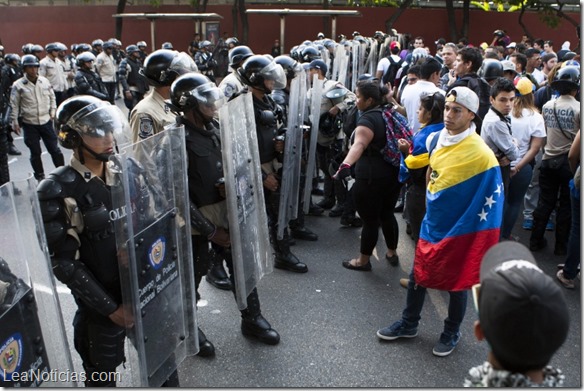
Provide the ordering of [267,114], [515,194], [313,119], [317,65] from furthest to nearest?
1. [317,65]
2. [313,119]
3. [515,194]
4. [267,114]

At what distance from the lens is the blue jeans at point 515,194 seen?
521 centimetres

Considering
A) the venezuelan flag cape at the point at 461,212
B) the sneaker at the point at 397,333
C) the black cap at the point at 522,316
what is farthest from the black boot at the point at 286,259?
the black cap at the point at 522,316

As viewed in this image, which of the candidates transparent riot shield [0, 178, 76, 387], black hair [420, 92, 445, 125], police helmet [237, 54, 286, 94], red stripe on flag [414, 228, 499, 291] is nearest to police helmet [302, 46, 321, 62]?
police helmet [237, 54, 286, 94]

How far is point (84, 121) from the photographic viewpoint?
2.63m

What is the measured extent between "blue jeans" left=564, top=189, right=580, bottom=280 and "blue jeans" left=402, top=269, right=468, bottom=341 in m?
1.55

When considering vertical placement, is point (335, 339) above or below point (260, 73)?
below

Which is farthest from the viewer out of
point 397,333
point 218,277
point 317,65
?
point 317,65

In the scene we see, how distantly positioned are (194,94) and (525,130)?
3230 mm

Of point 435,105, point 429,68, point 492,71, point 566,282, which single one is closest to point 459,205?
point 435,105

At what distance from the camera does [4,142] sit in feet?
24.5

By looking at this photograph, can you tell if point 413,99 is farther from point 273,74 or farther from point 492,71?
point 273,74

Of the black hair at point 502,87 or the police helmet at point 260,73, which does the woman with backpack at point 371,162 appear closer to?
the police helmet at point 260,73

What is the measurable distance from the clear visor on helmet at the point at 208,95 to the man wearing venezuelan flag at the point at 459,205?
1.36 metres

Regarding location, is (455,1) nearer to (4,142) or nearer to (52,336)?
(4,142)
